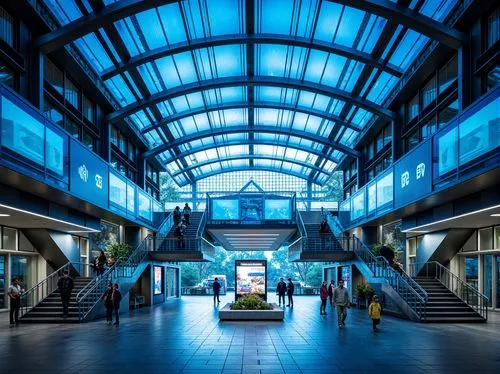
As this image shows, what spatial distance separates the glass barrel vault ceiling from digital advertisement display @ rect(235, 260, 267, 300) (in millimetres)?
9392

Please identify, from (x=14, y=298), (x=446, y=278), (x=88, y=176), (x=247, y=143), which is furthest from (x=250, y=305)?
(x=247, y=143)

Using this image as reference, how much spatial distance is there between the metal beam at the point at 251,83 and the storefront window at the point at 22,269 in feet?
26.1

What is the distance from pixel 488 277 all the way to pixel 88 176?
1817cm

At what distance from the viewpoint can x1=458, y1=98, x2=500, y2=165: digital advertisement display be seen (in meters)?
14.1

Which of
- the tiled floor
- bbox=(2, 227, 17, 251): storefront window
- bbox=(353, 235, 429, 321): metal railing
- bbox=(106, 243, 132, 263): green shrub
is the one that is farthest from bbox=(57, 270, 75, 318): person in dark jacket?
bbox=(353, 235, 429, 321): metal railing

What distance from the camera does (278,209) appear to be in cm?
4153

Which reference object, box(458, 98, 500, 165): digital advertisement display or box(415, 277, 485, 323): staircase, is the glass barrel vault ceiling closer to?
box(458, 98, 500, 165): digital advertisement display

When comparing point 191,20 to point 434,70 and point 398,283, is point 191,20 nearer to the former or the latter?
point 434,70

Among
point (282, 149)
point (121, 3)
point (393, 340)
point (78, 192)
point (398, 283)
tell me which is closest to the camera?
point (393, 340)

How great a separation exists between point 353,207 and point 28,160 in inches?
945

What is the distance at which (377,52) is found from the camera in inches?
983

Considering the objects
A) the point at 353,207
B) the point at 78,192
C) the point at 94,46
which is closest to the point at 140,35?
the point at 94,46

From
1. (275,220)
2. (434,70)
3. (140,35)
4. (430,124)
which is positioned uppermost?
(140,35)

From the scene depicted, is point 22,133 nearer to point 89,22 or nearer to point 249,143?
point 89,22
